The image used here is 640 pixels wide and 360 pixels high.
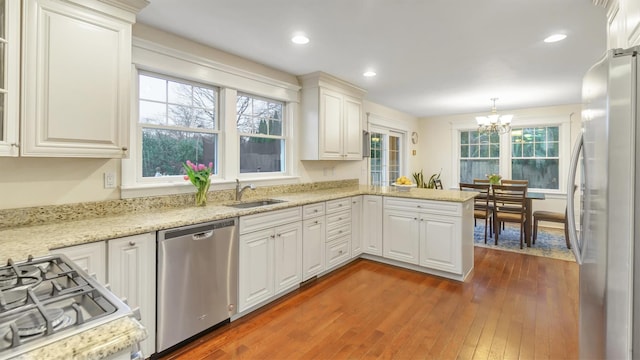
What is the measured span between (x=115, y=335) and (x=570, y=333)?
2.89 meters

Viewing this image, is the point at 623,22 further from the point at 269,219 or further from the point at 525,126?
the point at 525,126

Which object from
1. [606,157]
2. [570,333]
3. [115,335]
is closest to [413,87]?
[570,333]

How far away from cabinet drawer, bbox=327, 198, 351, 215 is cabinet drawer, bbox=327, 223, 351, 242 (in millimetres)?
204

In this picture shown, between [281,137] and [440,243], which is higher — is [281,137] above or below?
above

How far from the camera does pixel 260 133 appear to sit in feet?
12.0

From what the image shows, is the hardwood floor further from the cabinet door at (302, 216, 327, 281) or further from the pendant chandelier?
the pendant chandelier

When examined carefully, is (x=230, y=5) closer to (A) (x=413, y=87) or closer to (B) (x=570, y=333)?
(A) (x=413, y=87)

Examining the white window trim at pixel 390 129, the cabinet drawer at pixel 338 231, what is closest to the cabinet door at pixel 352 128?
the white window trim at pixel 390 129

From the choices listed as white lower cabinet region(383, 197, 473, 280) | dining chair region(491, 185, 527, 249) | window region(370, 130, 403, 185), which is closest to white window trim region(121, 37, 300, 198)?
white lower cabinet region(383, 197, 473, 280)

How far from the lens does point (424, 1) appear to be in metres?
2.15

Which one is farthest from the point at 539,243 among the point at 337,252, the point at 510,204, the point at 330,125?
the point at 330,125

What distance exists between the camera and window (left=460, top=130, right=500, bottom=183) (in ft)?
21.8

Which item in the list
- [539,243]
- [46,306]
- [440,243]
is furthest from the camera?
[539,243]

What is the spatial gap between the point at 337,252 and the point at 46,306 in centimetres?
294
